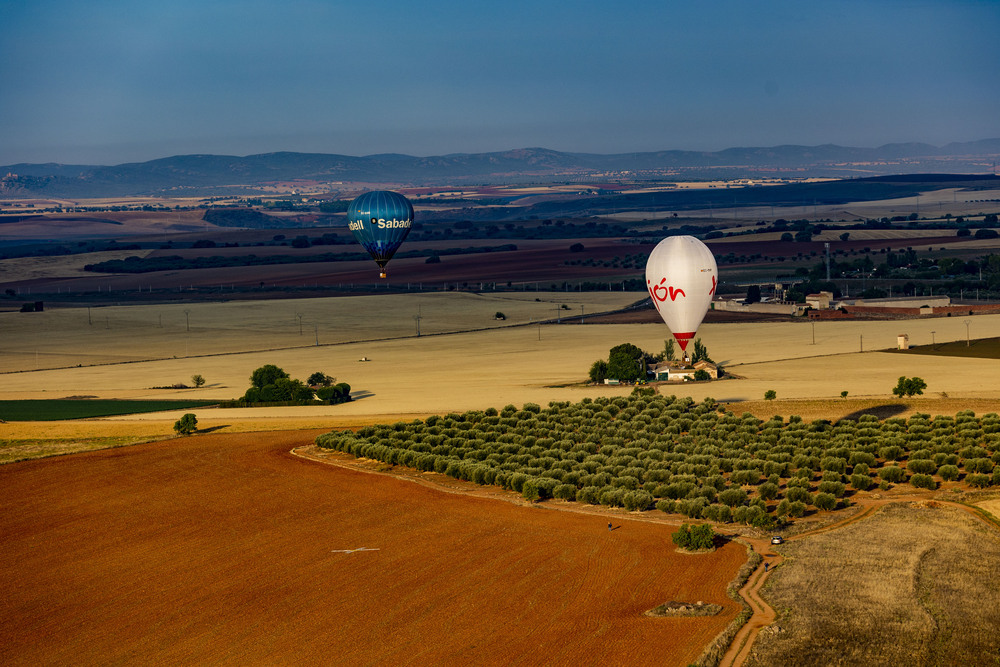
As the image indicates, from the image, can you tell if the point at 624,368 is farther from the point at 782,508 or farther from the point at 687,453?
the point at 782,508

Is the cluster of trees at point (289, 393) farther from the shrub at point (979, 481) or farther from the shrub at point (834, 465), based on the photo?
the shrub at point (979, 481)

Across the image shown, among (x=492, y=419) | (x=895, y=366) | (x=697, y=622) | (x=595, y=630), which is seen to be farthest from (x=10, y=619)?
(x=895, y=366)

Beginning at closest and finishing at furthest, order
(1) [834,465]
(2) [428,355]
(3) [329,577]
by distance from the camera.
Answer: (3) [329,577] < (1) [834,465] < (2) [428,355]

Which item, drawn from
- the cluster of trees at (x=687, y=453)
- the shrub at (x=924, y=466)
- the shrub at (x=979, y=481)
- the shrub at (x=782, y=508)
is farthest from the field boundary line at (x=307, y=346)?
the shrub at (x=979, y=481)

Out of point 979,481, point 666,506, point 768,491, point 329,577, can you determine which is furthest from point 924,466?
point 329,577

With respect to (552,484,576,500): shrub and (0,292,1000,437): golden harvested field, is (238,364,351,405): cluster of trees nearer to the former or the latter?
(0,292,1000,437): golden harvested field

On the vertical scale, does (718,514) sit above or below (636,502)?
below

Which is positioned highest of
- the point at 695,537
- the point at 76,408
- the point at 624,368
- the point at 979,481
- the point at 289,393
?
the point at 76,408
